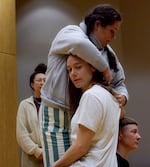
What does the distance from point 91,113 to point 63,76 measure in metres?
0.33

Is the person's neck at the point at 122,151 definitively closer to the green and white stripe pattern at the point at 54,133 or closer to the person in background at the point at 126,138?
the person in background at the point at 126,138

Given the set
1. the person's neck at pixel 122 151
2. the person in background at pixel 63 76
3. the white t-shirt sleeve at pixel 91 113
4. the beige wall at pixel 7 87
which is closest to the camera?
the white t-shirt sleeve at pixel 91 113

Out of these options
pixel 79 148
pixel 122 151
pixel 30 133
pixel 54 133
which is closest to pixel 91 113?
pixel 79 148

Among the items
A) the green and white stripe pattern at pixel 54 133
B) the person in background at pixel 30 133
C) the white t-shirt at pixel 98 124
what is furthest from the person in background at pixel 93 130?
the person in background at pixel 30 133

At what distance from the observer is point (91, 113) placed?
1.50 meters

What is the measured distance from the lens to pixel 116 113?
1.60 meters

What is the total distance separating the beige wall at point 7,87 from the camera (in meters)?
3.63

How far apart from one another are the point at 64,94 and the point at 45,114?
14 centimetres

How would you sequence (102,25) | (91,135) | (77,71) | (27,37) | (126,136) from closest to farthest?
(91,135)
(77,71)
(102,25)
(126,136)
(27,37)

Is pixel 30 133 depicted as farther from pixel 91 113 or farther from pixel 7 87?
pixel 91 113

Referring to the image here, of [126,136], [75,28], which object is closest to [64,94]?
[75,28]

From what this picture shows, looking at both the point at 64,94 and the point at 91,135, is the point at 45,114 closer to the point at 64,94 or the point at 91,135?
the point at 64,94

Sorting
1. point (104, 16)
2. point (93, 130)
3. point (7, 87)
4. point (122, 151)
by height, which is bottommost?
point (122, 151)

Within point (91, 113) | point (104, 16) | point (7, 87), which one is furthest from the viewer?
point (7, 87)
